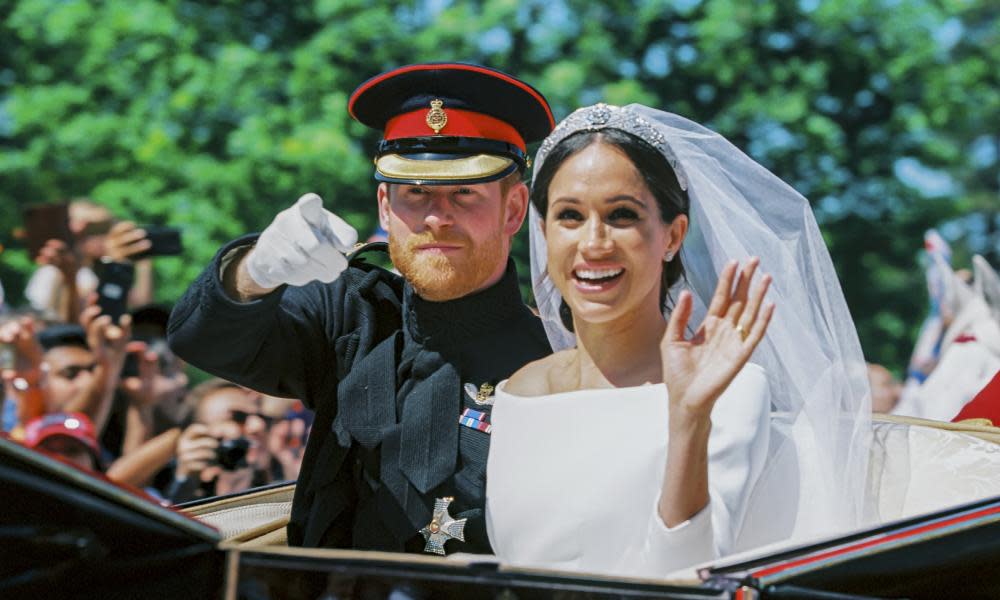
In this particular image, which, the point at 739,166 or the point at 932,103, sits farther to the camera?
the point at 932,103

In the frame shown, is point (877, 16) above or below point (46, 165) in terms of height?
above

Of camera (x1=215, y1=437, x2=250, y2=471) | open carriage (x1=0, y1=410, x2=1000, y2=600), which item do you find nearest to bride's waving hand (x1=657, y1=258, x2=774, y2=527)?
open carriage (x1=0, y1=410, x2=1000, y2=600)

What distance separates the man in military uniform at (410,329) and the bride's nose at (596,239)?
45 cm

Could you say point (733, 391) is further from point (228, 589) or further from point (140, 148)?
point (140, 148)

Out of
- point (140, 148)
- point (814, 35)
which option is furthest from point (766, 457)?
point (814, 35)

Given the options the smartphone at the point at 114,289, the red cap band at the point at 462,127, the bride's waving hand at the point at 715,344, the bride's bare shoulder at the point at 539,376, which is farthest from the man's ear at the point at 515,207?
the smartphone at the point at 114,289

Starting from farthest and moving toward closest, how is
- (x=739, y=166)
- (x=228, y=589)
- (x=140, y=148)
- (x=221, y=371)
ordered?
(x=140, y=148) → (x=221, y=371) → (x=739, y=166) → (x=228, y=589)

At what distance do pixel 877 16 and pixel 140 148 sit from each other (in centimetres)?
689

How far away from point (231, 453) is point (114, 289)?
840 millimetres

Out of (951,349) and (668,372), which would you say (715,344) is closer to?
(668,372)

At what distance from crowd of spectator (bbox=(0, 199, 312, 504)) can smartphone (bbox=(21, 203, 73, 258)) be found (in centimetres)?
11

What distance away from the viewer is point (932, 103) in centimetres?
1305

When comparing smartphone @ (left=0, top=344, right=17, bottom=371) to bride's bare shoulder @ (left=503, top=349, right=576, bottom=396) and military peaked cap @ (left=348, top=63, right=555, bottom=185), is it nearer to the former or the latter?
military peaked cap @ (left=348, top=63, right=555, bottom=185)

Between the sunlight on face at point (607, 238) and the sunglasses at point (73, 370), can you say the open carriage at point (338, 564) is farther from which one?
the sunglasses at point (73, 370)
